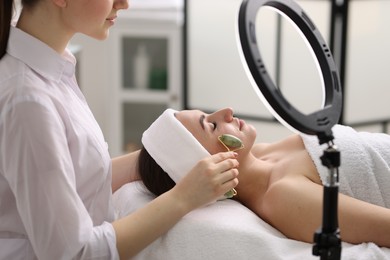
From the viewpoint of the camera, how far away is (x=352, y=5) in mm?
2941

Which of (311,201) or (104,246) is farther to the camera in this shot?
(311,201)

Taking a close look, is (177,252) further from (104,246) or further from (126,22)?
(126,22)

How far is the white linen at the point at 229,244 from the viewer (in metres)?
1.42

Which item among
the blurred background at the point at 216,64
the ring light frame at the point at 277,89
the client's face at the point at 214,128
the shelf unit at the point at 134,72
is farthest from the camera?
the shelf unit at the point at 134,72

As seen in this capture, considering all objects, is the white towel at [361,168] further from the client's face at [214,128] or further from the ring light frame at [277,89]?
the ring light frame at [277,89]

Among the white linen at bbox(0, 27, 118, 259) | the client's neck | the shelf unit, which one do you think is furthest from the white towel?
the shelf unit

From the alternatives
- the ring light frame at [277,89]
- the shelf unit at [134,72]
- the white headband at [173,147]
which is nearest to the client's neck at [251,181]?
the white headband at [173,147]

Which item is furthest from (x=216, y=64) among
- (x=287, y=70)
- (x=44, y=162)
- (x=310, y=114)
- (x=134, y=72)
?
(x=310, y=114)

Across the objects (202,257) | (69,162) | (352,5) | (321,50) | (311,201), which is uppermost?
(352,5)

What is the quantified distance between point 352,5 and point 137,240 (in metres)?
1.93

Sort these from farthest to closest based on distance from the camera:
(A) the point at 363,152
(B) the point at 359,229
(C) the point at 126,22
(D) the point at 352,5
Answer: (C) the point at 126,22 < (D) the point at 352,5 < (A) the point at 363,152 < (B) the point at 359,229

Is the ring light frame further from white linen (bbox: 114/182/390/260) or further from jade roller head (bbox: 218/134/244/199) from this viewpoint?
jade roller head (bbox: 218/134/244/199)

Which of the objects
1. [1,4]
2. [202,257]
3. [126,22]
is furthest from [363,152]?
[126,22]

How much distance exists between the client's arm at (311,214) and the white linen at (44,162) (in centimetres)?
41
